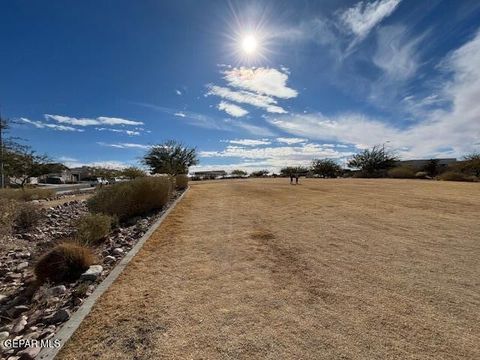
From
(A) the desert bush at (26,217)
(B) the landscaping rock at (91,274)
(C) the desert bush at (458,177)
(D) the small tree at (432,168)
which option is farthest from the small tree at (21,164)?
(D) the small tree at (432,168)

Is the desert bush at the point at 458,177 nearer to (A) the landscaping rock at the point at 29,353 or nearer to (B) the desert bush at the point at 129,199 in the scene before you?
(B) the desert bush at the point at 129,199

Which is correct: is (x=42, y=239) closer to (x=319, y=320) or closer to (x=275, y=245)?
(x=275, y=245)

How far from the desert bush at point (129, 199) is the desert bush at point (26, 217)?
78.1 inches

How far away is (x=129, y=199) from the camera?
12461 mm

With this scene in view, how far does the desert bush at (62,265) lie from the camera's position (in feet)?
17.6

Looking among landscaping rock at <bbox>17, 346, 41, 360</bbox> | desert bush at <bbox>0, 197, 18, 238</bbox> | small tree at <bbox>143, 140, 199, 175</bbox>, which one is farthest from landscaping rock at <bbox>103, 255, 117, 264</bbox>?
small tree at <bbox>143, 140, 199, 175</bbox>

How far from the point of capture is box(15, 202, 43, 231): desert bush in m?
10.9

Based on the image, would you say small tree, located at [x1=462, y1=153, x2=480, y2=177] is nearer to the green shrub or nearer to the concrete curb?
the green shrub

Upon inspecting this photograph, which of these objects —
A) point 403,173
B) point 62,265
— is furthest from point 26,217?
point 403,173

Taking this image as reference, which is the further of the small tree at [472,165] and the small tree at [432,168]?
the small tree at [432,168]

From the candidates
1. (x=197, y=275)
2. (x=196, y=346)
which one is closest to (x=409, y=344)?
(x=196, y=346)

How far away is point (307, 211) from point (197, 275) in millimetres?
7636

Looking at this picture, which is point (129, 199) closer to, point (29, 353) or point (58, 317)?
point (58, 317)

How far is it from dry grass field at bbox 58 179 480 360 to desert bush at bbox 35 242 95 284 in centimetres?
96
